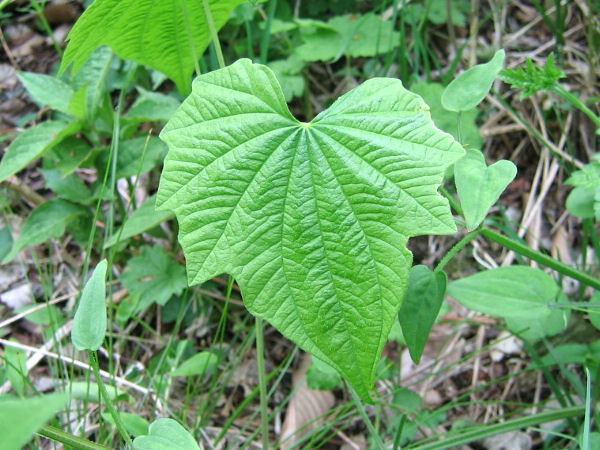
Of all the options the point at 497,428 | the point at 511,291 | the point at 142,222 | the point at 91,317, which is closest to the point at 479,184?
the point at 511,291

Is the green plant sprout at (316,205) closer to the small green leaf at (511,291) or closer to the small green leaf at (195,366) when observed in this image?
the small green leaf at (511,291)

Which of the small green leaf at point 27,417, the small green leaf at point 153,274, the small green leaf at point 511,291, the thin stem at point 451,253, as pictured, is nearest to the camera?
the small green leaf at point 27,417

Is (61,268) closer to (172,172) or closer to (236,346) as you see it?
(236,346)

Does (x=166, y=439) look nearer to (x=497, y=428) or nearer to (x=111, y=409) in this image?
(x=111, y=409)

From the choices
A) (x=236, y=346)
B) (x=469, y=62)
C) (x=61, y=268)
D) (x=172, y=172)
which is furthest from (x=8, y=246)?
(x=469, y=62)

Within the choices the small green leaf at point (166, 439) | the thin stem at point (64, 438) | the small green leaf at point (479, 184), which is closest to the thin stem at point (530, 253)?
the small green leaf at point (479, 184)

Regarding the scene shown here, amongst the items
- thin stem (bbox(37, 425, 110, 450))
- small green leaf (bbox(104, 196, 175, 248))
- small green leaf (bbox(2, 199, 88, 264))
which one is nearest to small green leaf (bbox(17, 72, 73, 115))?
small green leaf (bbox(2, 199, 88, 264))
